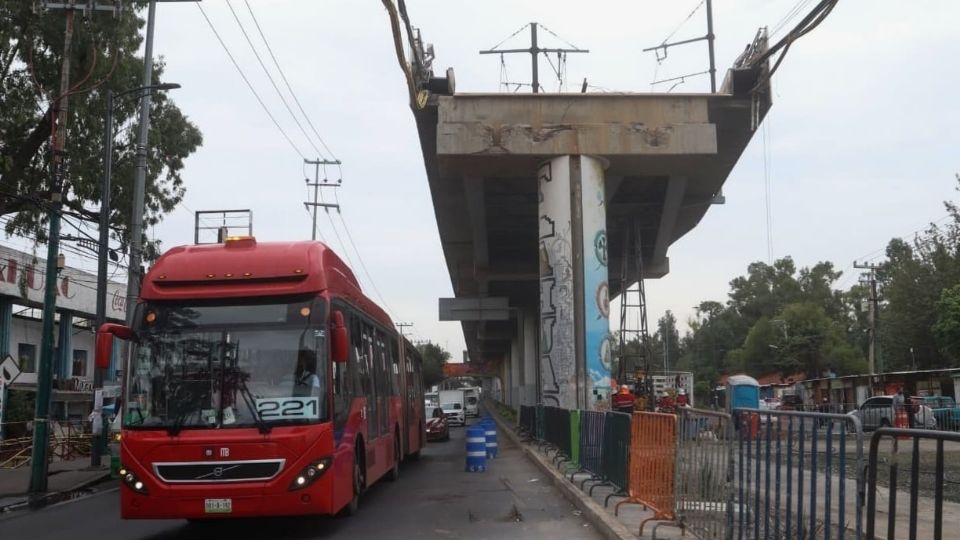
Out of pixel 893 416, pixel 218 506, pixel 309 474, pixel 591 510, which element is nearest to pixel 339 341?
pixel 309 474

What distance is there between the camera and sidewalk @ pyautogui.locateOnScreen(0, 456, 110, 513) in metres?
16.3

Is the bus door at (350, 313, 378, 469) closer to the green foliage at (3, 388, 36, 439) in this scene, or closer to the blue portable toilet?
the blue portable toilet

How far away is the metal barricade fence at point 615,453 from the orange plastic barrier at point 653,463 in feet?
1.53

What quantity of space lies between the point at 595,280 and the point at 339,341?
611 inches

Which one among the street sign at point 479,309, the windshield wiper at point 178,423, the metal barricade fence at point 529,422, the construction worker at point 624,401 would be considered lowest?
the metal barricade fence at point 529,422

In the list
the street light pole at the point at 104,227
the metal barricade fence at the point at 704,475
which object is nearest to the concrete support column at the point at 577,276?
the street light pole at the point at 104,227

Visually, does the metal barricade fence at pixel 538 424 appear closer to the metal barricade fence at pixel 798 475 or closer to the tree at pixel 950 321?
the metal barricade fence at pixel 798 475

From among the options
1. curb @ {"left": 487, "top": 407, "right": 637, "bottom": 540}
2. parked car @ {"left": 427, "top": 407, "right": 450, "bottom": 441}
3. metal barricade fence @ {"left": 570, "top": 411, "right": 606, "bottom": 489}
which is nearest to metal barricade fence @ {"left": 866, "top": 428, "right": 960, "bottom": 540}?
curb @ {"left": 487, "top": 407, "right": 637, "bottom": 540}

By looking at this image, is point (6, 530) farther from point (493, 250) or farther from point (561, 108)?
point (493, 250)

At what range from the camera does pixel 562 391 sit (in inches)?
976

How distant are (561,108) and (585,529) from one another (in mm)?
15360

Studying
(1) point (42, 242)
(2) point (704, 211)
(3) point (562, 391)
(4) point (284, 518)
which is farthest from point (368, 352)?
(2) point (704, 211)

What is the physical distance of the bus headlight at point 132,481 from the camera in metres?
9.76

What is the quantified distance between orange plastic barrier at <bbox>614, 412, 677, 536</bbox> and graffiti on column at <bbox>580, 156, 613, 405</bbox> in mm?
13076
